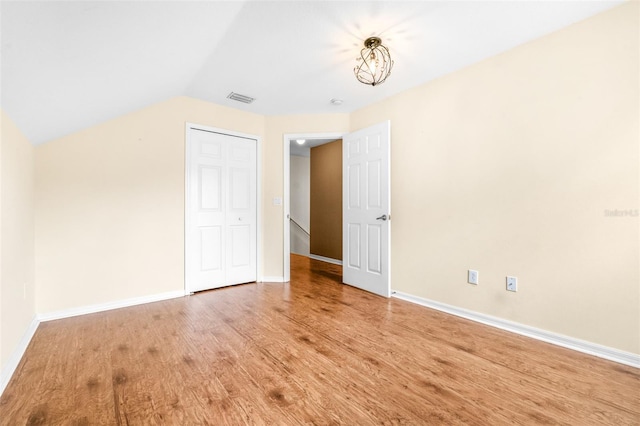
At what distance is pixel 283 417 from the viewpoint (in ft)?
4.37

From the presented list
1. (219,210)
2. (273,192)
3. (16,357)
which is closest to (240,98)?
(273,192)

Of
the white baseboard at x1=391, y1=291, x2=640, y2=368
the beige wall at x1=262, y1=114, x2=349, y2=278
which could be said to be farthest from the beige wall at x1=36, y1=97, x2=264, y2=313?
the white baseboard at x1=391, y1=291, x2=640, y2=368

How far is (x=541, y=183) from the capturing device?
2.19 m

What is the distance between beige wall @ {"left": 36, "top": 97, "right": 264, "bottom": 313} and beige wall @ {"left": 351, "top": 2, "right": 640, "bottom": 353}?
2.74m

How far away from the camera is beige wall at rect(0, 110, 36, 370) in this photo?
1637 millimetres

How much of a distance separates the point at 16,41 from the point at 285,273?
3291 mm

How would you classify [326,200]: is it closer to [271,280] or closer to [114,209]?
[271,280]

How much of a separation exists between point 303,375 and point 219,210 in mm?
2477

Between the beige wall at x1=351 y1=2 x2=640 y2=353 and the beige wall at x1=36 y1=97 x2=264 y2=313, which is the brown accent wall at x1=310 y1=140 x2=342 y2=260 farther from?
the beige wall at x1=36 y1=97 x2=264 y2=313

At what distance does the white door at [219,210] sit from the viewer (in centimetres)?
338

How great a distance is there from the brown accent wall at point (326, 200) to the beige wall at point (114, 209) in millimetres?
2550

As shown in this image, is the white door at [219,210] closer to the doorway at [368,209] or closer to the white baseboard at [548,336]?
the doorway at [368,209]

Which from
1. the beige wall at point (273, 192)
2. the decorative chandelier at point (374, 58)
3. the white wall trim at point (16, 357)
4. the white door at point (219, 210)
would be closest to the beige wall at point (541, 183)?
the decorative chandelier at point (374, 58)

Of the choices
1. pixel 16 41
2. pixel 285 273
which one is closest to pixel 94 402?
pixel 16 41
